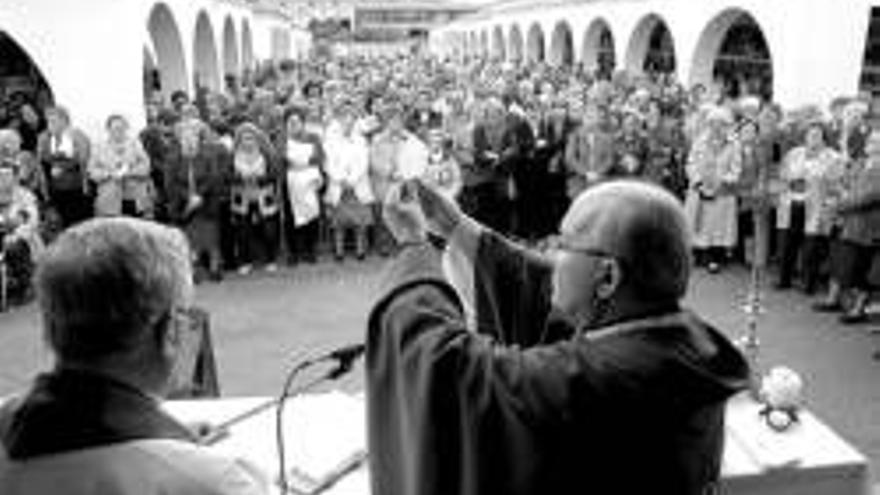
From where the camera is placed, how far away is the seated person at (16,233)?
8891 mm

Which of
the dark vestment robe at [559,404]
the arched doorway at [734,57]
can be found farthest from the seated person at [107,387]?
the arched doorway at [734,57]

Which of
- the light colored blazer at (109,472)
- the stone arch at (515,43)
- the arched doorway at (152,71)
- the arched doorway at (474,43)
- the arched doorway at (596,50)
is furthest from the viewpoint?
the arched doorway at (474,43)

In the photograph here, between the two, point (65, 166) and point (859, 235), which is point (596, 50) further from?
point (859, 235)

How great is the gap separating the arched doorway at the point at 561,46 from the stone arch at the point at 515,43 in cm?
624

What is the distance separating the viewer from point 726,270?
10.1m

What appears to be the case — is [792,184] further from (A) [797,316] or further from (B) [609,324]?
(B) [609,324]

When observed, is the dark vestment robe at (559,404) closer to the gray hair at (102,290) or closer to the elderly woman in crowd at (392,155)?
the gray hair at (102,290)

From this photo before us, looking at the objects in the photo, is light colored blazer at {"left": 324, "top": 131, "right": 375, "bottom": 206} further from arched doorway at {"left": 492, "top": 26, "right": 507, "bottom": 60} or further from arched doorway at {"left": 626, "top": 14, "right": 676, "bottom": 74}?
arched doorway at {"left": 492, "top": 26, "right": 507, "bottom": 60}

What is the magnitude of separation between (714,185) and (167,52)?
10322 millimetres

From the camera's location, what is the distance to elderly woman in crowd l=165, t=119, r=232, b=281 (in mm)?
9602

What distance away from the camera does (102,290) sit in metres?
1.65

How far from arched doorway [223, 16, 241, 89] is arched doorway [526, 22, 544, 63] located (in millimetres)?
11954

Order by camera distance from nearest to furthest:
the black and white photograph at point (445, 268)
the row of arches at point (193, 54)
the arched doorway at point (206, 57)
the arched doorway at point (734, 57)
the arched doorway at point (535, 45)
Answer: the black and white photograph at point (445, 268) → the arched doorway at point (734, 57) → the row of arches at point (193, 54) → the arched doorway at point (206, 57) → the arched doorway at point (535, 45)

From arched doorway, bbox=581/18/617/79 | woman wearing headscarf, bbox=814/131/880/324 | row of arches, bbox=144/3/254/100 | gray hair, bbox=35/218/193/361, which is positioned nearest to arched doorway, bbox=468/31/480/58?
row of arches, bbox=144/3/254/100
